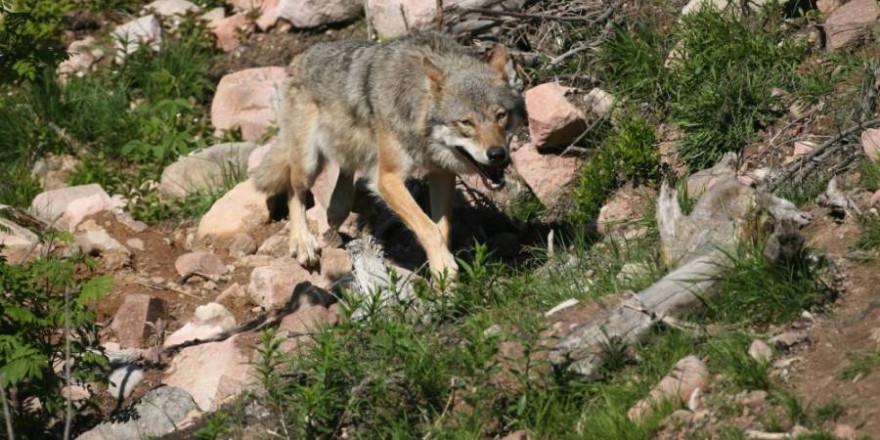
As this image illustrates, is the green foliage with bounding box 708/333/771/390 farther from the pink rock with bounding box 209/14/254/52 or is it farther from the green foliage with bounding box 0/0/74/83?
the pink rock with bounding box 209/14/254/52

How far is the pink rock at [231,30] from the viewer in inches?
460

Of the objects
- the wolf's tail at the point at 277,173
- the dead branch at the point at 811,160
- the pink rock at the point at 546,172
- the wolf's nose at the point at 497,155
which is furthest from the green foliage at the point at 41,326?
the dead branch at the point at 811,160

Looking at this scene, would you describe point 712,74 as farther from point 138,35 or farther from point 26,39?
point 138,35

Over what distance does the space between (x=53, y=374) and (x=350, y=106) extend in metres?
3.03

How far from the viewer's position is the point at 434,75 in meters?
7.56

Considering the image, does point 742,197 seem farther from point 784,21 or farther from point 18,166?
point 18,166

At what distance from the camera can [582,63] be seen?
9.16 meters

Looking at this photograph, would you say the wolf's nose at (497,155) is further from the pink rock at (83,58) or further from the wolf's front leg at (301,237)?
the pink rock at (83,58)

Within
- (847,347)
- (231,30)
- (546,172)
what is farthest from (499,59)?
(231,30)

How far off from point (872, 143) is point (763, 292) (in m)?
1.94

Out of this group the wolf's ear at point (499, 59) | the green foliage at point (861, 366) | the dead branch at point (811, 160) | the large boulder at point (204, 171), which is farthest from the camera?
the large boulder at point (204, 171)

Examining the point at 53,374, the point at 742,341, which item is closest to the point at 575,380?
the point at 742,341

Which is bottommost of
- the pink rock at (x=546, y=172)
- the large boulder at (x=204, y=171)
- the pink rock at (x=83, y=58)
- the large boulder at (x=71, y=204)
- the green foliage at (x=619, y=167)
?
the large boulder at (x=71, y=204)

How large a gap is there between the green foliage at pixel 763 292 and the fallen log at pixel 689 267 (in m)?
0.08
